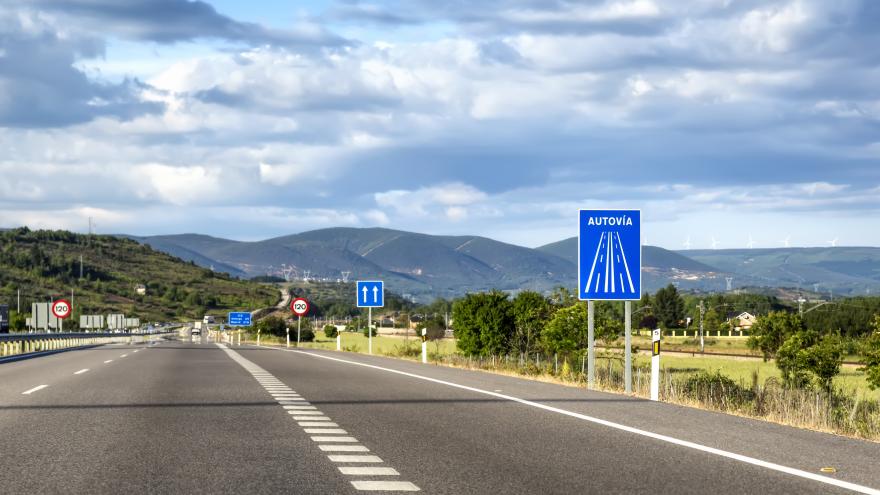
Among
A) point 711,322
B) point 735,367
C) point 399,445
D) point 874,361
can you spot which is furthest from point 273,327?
point 399,445

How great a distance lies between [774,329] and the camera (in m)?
73.0

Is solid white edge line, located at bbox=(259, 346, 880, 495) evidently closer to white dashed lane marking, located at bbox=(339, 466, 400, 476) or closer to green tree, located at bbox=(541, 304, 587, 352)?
white dashed lane marking, located at bbox=(339, 466, 400, 476)

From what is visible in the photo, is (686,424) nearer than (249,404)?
Yes

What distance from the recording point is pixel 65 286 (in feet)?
623

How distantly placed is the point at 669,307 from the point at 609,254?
17443 centimetres

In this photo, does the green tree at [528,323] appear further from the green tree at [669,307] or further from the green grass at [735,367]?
the green tree at [669,307]

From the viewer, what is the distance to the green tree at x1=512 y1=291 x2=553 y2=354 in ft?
157

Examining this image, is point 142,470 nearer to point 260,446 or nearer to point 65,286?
point 260,446

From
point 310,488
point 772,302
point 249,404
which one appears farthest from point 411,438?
point 772,302

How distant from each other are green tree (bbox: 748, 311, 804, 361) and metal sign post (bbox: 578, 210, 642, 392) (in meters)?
52.0

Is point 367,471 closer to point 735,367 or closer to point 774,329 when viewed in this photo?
point 774,329

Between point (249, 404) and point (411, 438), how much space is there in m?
5.11

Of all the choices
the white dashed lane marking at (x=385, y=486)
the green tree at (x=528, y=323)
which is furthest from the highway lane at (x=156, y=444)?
the green tree at (x=528, y=323)

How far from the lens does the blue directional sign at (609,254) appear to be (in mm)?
20891
